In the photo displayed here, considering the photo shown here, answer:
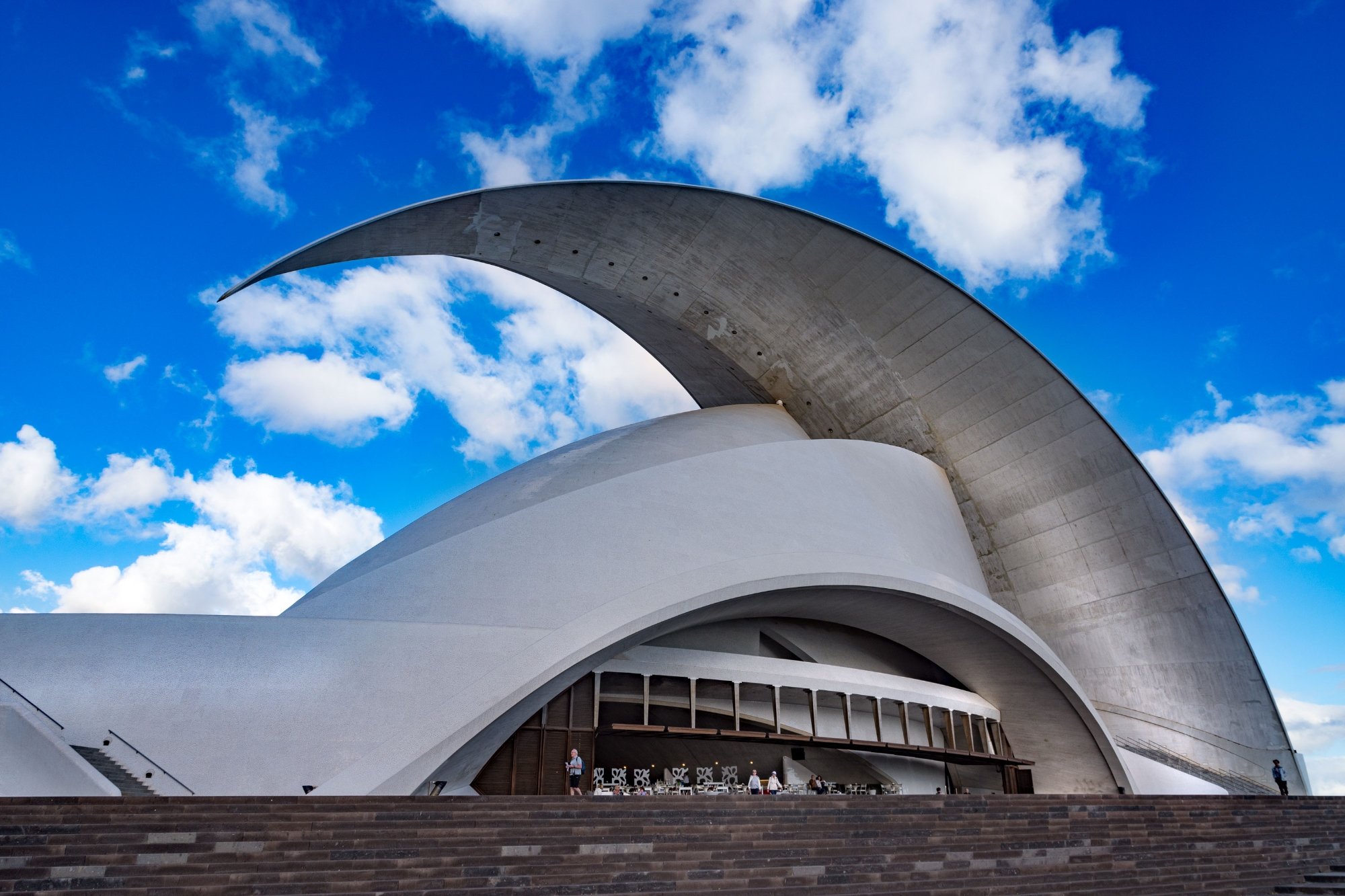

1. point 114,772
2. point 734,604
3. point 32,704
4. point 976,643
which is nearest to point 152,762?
point 114,772

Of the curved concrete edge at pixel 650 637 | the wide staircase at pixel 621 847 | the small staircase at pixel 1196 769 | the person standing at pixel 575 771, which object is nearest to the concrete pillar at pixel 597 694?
the curved concrete edge at pixel 650 637

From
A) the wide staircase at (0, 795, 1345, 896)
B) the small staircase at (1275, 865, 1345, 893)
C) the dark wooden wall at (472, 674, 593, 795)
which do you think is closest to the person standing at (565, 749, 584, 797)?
the dark wooden wall at (472, 674, 593, 795)

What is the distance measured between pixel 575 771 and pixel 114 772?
546cm

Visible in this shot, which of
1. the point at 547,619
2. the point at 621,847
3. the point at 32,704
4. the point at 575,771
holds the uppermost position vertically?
the point at 547,619

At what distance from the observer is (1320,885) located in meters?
10.1

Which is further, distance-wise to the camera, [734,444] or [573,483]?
[734,444]

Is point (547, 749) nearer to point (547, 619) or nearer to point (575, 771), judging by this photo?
point (575, 771)

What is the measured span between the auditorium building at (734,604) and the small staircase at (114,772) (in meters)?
0.06

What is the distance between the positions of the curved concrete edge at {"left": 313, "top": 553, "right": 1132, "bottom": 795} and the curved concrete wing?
2.61 meters

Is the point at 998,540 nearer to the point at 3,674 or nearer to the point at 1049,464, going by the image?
the point at 1049,464

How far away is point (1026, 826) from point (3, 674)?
12056 millimetres

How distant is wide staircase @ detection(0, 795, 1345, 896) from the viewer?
21.2ft

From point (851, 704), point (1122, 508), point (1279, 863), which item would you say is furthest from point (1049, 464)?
point (1279, 863)

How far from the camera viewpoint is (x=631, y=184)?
15961mm
